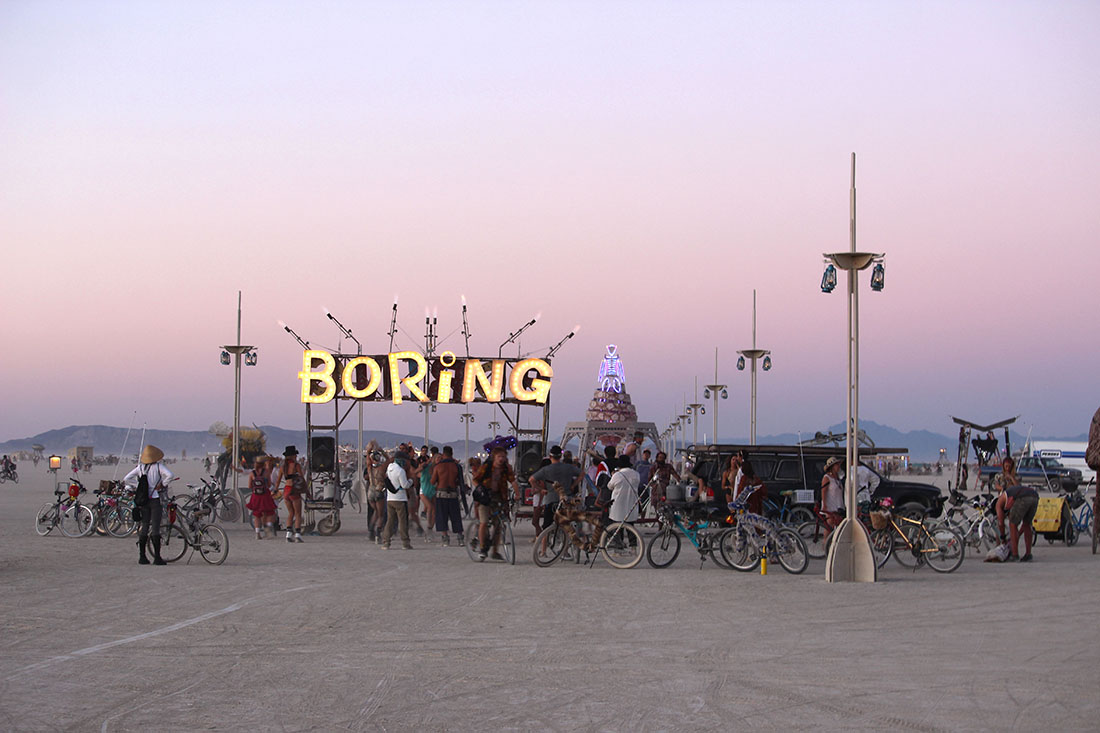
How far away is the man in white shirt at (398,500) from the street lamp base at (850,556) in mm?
7961

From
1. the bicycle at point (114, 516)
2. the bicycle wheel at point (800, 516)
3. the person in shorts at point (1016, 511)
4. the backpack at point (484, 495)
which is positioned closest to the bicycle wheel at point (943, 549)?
the person in shorts at point (1016, 511)

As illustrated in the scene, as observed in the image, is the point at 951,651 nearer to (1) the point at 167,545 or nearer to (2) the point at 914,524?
(2) the point at 914,524

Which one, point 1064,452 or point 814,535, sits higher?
point 1064,452

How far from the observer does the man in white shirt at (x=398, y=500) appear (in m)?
21.6

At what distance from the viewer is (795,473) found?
2511cm

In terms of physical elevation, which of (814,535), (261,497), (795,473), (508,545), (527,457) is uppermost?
(527,457)

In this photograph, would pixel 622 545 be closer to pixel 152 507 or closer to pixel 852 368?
pixel 852 368

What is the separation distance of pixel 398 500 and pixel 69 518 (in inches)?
295

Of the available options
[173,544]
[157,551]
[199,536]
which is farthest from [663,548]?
[173,544]

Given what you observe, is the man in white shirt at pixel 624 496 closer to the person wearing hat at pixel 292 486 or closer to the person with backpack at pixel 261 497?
the person wearing hat at pixel 292 486

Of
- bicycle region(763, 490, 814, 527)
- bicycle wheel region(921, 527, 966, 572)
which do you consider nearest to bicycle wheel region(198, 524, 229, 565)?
bicycle wheel region(921, 527, 966, 572)

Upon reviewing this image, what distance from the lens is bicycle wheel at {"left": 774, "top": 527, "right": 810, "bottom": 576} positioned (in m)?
17.7

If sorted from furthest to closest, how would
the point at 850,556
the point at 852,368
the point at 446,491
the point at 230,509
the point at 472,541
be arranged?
the point at 230,509 < the point at 446,491 < the point at 472,541 < the point at 852,368 < the point at 850,556

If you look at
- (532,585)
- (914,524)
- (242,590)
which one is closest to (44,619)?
(242,590)
